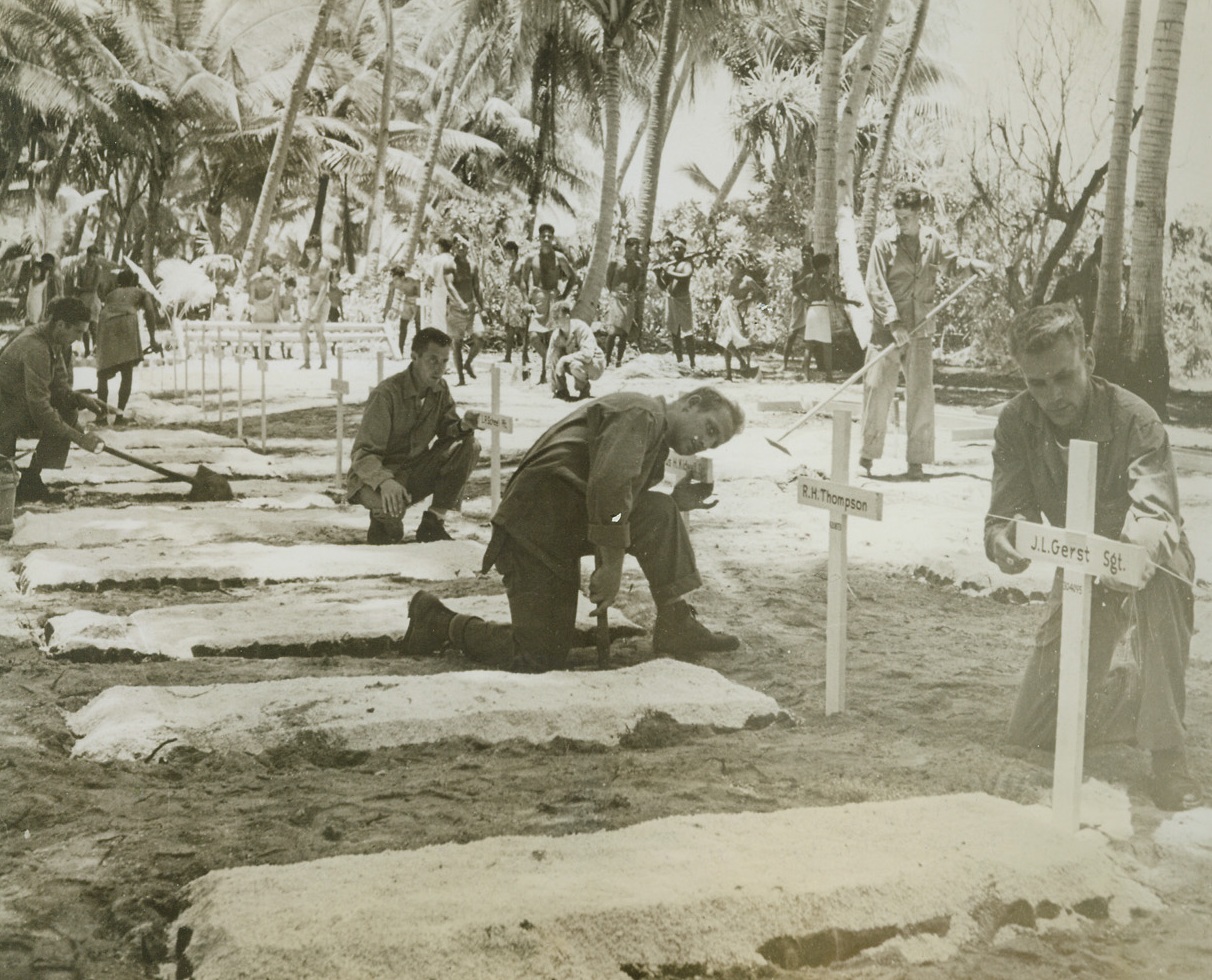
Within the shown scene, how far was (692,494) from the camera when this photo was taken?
147 inches

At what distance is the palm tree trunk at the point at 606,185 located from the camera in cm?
345

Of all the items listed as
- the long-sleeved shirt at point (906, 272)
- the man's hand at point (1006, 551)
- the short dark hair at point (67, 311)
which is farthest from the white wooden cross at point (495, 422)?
the man's hand at point (1006, 551)

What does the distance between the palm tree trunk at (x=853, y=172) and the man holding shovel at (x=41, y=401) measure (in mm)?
3165

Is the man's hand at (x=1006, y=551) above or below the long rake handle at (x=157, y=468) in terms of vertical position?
above

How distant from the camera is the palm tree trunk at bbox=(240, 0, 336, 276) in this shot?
13.4ft

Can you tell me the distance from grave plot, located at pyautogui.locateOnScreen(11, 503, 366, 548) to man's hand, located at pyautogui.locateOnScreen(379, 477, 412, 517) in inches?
12.3

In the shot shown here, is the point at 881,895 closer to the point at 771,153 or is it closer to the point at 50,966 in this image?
the point at 50,966

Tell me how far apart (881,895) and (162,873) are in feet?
4.05

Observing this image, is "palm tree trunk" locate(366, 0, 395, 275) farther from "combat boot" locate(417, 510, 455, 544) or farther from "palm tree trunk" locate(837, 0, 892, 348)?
"palm tree trunk" locate(837, 0, 892, 348)

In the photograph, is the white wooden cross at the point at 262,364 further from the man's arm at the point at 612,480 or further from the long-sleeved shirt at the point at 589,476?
the man's arm at the point at 612,480

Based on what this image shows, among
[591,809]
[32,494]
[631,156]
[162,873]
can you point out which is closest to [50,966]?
[162,873]

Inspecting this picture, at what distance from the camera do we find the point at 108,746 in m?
3.01

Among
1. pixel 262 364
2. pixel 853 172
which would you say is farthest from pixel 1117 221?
pixel 262 364

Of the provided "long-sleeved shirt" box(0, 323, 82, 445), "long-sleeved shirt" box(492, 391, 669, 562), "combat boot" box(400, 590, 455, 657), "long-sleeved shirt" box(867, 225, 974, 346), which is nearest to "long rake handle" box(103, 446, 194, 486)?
"long-sleeved shirt" box(0, 323, 82, 445)
